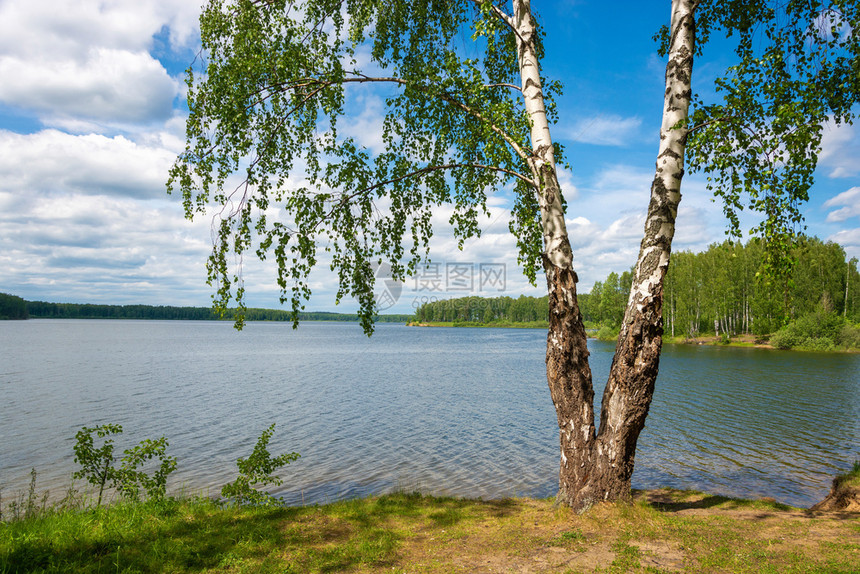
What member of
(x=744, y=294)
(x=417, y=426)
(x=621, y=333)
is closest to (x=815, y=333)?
(x=744, y=294)

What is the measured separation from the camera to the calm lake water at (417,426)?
1368 centimetres

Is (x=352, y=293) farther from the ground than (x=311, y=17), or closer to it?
closer to it

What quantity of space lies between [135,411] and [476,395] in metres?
18.7

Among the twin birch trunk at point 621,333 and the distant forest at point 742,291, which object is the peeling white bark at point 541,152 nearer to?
the twin birch trunk at point 621,333

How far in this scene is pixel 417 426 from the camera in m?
20.8

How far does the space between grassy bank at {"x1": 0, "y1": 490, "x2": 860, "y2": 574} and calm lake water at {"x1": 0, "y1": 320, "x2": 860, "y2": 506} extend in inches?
204

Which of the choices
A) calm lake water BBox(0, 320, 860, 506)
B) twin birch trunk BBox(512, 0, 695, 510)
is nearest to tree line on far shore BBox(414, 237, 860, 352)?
calm lake water BBox(0, 320, 860, 506)

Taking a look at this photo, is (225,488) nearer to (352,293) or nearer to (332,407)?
(352,293)

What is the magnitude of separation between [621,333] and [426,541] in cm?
411

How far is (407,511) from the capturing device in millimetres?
8070

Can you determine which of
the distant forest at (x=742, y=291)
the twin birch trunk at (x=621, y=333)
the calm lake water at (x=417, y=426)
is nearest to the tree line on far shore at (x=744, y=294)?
the distant forest at (x=742, y=291)

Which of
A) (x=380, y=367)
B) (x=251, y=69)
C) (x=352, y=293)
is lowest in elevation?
(x=380, y=367)

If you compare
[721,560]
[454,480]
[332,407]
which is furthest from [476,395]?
[721,560]

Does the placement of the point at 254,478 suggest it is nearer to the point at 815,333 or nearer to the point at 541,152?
the point at 541,152
